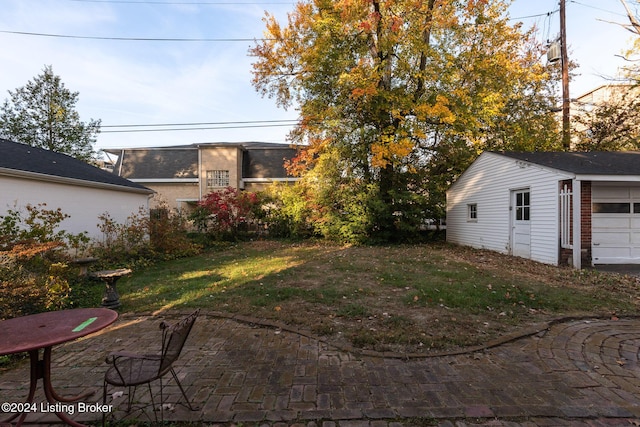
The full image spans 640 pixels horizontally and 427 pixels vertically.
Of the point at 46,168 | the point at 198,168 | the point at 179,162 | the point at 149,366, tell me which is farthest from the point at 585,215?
the point at 179,162

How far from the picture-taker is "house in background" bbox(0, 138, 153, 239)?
8.51 m

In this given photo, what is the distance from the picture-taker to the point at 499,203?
1095 cm

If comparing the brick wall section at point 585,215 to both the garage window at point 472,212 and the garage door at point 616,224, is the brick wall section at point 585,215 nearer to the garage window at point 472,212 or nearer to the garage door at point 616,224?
the garage door at point 616,224

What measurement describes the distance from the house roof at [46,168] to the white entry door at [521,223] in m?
14.6

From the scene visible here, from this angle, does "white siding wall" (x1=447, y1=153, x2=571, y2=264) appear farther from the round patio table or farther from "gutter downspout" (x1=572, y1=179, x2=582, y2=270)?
the round patio table

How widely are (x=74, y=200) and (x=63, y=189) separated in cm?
50

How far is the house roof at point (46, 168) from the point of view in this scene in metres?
8.61

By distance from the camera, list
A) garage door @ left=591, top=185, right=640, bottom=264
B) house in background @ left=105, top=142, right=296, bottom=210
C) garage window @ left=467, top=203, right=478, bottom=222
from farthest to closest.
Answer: house in background @ left=105, top=142, right=296, bottom=210 < garage window @ left=467, top=203, right=478, bottom=222 < garage door @ left=591, top=185, right=640, bottom=264

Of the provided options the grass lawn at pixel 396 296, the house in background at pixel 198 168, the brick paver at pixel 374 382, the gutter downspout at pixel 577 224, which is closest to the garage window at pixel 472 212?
the grass lawn at pixel 396 296

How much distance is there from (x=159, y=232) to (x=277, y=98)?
10348mm

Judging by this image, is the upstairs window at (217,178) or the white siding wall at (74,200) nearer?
the white siding wall at (74,200)

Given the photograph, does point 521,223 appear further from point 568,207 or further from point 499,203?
point 568,207

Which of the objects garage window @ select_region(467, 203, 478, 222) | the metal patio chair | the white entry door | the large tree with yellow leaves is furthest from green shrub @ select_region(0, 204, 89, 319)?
garage window @ select_region(467, 203, 478, 222)

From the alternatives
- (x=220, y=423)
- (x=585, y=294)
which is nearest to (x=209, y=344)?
(x=220, y=423)
